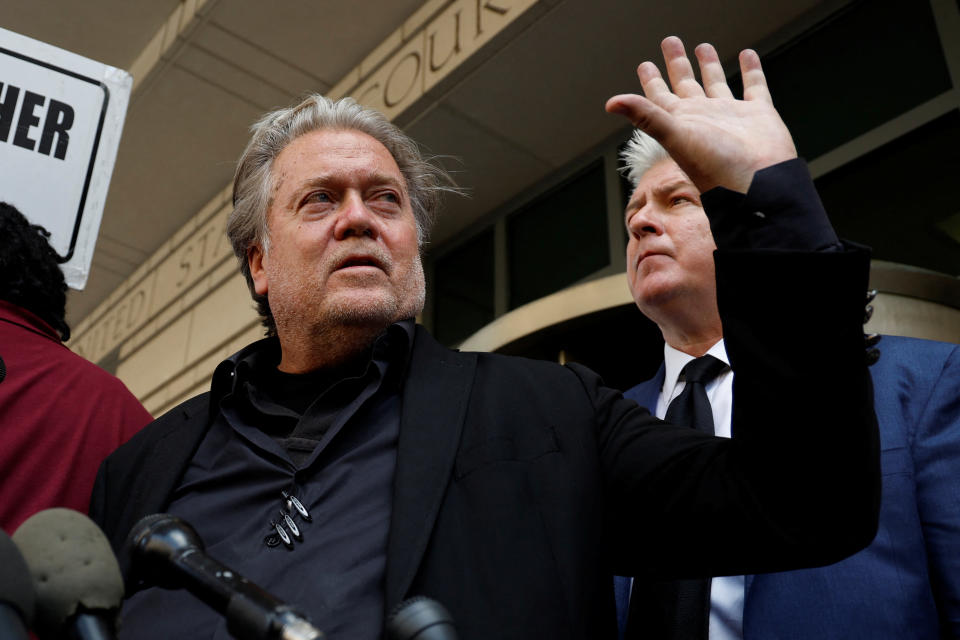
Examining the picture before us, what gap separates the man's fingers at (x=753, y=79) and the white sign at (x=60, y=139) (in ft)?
5.89

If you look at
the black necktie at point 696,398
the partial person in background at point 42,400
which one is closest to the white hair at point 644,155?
the black necktie at point 696,398

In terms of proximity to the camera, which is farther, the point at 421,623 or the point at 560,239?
the point at 560,239

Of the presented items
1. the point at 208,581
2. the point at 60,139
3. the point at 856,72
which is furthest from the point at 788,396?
the point at 856,72

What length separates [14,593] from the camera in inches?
29.6

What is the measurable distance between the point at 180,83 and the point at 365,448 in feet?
18.2

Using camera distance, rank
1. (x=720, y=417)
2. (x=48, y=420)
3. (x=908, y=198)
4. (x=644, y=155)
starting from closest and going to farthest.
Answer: (x=48, y=420), (x=720, y=417), (x=644, y=155), (x=908, y=198)

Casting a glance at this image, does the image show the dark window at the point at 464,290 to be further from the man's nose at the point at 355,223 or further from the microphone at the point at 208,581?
the microphone at the point at 208,581

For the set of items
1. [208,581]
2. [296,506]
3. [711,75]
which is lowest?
[296,506]

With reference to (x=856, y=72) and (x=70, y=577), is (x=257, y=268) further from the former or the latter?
(x=856, y=72)

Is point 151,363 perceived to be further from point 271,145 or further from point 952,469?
→ point 952,469

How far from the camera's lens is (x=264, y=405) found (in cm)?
205

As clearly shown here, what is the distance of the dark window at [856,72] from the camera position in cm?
405

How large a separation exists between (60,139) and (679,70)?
191 centimetres

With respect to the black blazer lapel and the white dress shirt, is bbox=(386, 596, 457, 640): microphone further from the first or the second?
the white dress shirt
